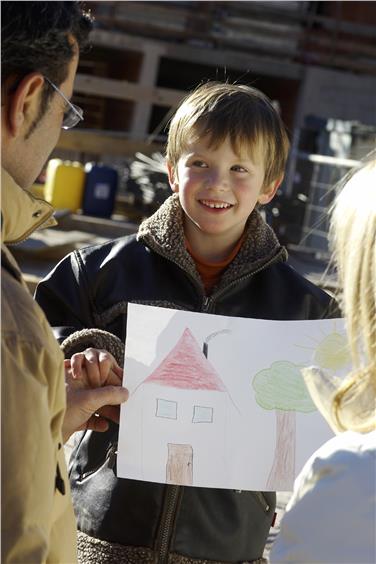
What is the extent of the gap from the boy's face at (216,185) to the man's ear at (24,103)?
3.05 feet

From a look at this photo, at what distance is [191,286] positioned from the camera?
96.4 inches

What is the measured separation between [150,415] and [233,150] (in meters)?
0.69

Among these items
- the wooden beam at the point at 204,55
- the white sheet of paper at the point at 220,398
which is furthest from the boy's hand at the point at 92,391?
the wooden beam at the point at 204,55

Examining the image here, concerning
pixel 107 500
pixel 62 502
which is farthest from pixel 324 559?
pixel 107 500

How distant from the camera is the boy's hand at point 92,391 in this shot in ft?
6.96

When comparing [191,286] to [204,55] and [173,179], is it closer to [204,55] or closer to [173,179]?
[173,179]

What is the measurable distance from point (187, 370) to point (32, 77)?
3.04 feet

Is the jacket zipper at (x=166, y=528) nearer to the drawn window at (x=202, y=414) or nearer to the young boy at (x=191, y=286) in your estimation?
the young boy at (x=191, y=286)

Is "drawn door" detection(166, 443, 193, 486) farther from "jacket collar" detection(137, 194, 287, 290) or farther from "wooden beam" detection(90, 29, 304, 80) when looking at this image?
"wooden beam" detection(90, 29, 304, 80)

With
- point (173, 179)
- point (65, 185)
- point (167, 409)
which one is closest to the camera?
point (167, 409)

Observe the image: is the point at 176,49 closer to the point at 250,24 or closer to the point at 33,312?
the point at 250,24

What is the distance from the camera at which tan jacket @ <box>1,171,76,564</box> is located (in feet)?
4.53

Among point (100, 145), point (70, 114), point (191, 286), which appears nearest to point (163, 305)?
point (191, 286)

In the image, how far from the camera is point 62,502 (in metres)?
1.62
